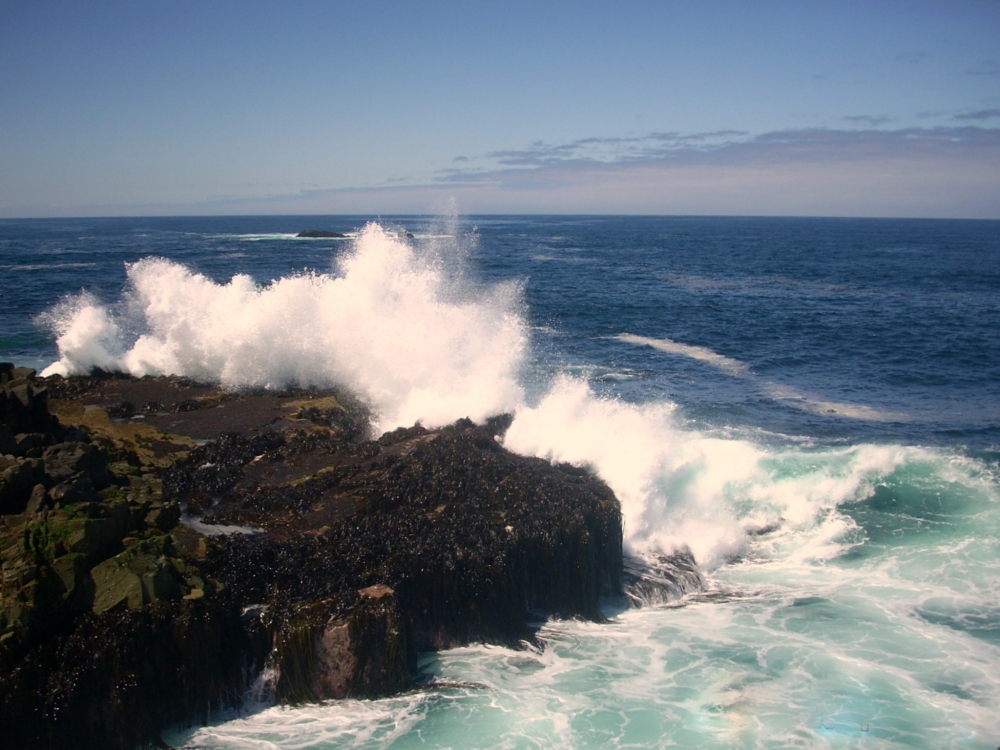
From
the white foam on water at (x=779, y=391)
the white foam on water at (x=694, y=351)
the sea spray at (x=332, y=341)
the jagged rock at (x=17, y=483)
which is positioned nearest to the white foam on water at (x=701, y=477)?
the sea spray at (x=332, y=341)

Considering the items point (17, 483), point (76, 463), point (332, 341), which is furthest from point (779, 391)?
point (17, 483)

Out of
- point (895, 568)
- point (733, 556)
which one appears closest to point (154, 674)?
point (733, 556)

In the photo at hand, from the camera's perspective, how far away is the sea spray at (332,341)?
1820 centimetres

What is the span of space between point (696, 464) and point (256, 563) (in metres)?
10.3

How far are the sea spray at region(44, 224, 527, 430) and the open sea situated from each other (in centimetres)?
8

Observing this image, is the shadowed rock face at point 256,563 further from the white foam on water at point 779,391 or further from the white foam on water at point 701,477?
the white foam on water at point 779,391

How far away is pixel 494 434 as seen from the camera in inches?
628

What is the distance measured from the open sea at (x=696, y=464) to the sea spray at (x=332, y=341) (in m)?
0.08

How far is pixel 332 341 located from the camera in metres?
20.0

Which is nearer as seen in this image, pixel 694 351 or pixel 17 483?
pixel 17 483

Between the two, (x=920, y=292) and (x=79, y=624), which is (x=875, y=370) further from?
(x=79, y=624)

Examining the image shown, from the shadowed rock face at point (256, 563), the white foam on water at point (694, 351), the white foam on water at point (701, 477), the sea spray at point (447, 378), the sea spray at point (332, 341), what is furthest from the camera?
the white foam on water at point (694, 351)

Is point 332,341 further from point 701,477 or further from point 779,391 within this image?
point 779,391

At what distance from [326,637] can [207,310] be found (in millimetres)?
14647
